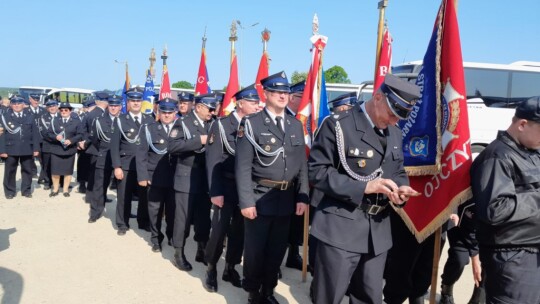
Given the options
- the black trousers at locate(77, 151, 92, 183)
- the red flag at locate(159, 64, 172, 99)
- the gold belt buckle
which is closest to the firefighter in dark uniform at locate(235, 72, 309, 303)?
the gold belt buckle

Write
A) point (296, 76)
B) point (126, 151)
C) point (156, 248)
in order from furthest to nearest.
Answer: point (296, 76), point (126, 151), point (156, 248)

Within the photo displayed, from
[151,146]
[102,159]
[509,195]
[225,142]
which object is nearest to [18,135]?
[102,159]

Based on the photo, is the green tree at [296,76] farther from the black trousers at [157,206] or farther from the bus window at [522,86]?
the black trousers at [157,206]

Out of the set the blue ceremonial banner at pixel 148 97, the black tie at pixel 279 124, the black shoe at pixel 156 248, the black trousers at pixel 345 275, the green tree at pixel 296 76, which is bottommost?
the black shoe at pixel 156 248

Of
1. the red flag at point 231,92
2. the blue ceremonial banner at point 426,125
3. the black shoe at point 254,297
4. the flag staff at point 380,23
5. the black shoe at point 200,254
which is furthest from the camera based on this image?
the red flag at point 231,92

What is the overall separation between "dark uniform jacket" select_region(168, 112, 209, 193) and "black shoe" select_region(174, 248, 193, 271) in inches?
27.5

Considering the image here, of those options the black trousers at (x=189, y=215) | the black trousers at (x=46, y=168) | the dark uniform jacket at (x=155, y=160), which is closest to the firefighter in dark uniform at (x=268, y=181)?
the black trousers at (x=189, y=215)

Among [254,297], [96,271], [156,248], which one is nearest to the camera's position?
[254,297]

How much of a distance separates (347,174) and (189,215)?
2.60 m

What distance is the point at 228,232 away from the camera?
159 inches

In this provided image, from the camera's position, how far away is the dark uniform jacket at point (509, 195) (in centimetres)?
211

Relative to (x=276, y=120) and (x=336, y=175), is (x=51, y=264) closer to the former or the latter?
(x=276, y=120)

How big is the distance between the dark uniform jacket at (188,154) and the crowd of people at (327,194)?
0.04ft

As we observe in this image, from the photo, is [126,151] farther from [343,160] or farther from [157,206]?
[343,160]
